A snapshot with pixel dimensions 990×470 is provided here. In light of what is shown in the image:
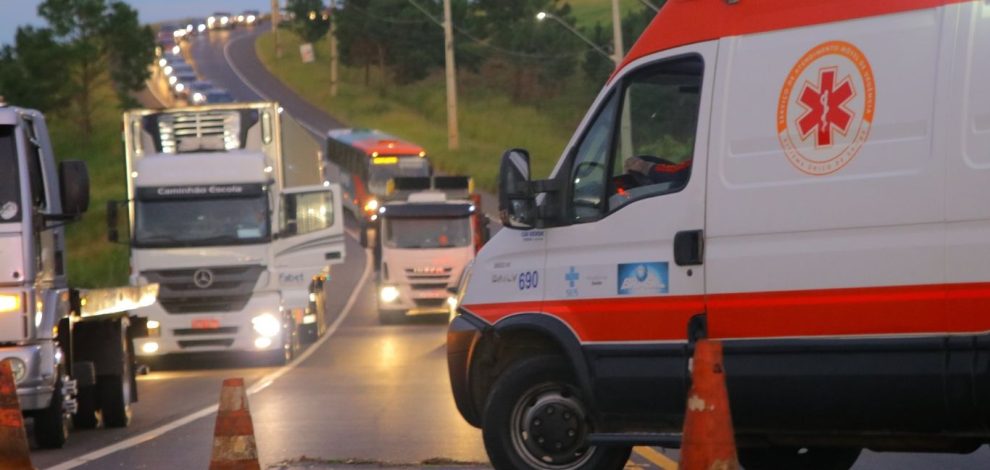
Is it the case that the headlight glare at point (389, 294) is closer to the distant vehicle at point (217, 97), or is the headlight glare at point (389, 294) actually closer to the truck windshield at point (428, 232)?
the truck windshield at point (428, 232)

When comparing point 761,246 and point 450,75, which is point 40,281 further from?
point 450,75

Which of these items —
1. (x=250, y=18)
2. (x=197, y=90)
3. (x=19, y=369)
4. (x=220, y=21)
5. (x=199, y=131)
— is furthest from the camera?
(x=250, y=18)

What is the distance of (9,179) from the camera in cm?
1392

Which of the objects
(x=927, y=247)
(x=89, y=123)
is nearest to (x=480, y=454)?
(x=927, y=247)

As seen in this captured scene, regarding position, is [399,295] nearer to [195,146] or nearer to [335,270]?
[195,146]

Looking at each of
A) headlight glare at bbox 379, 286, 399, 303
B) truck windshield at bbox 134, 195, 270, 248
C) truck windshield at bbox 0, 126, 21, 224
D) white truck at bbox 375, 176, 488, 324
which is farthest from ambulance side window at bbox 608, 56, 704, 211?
headlight glare at bbox 379, 286, 399, 303

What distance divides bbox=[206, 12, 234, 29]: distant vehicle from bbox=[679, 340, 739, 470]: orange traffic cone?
161984mm

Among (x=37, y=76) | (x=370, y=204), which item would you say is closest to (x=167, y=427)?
(x=370, y=204)

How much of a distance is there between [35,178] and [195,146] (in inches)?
473

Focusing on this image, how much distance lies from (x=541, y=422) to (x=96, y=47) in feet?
274

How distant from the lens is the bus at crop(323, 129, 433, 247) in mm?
58688

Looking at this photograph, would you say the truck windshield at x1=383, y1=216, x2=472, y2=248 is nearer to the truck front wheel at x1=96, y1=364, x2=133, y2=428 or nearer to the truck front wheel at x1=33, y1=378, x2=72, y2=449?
the truck front wheel at x1=96, y1=364, x2=133, y2=428

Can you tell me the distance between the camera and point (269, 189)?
2581cm

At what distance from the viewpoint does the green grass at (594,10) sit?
145 meters
